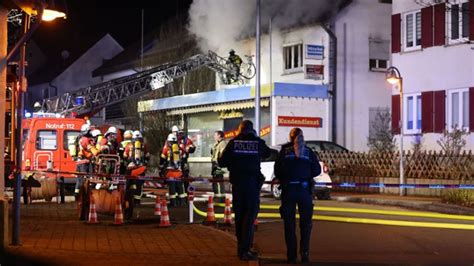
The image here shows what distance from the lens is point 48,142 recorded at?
2244 cm

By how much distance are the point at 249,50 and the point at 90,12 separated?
32.1 metres

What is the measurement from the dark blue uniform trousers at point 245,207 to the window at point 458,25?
690 inches

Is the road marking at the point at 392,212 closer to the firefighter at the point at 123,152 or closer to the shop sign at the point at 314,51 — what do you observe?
the firefighter at the point at 123,152

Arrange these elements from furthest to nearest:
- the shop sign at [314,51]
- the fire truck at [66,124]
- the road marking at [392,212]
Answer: the shop sign at [314,51] → the fire truck at [66,124] → the road marking at [392,212]

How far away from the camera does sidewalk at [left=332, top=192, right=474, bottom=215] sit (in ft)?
58.9

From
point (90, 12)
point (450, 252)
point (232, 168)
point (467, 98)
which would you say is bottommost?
→ point (450, 252)

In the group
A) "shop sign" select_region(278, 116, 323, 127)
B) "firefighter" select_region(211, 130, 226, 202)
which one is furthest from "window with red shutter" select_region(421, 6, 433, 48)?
"firefighter" select_region(211, 130, 226, 202)

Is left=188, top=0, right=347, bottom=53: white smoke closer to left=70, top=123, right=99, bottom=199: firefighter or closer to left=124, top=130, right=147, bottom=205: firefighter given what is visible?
left=124, top=130, right=147, bottom=205: firefighter

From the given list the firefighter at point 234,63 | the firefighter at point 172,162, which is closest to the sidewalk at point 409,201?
the firefighter at point 172,162

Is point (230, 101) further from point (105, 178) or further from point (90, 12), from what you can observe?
point (90, 12)

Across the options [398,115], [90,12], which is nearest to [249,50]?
[398,115]

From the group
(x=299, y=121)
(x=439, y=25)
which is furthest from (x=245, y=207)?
(x=299, y=121)

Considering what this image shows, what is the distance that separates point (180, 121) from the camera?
39.5 metres

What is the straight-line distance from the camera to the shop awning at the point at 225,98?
1236 inches
